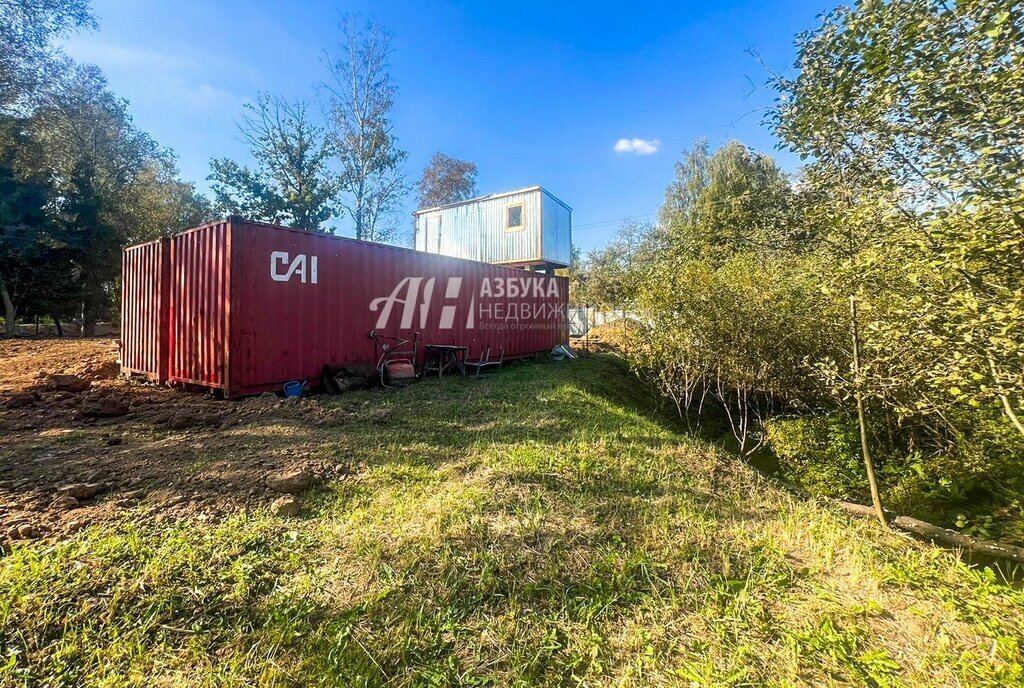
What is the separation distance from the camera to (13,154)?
46.0 feet

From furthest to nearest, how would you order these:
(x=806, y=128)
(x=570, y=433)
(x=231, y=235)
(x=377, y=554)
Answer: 1. (x=231, y=235)
2. (x=570, y=433)
3. (x=806, y=128)
4. (x=377, y=554)

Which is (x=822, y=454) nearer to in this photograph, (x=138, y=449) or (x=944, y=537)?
(x=944, y=537)

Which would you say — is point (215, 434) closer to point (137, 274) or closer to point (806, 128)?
point (137, 274)

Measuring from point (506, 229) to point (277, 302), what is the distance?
24.1ft

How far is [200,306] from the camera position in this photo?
5.39m

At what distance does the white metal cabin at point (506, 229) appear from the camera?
1118 centimetres

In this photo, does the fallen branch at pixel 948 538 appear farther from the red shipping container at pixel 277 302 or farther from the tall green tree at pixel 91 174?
the tall green tree at pixel 91 174

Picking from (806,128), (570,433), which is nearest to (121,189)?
(570,433)

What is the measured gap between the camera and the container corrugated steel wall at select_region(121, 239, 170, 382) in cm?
596

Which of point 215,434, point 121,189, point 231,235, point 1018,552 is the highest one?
point 121,189

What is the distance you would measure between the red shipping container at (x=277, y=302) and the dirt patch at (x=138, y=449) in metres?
0.56

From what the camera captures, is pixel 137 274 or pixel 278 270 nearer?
pixel 278 270

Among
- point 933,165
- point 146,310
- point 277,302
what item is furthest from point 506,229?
point 933,165

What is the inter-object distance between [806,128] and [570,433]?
320 centimetres
